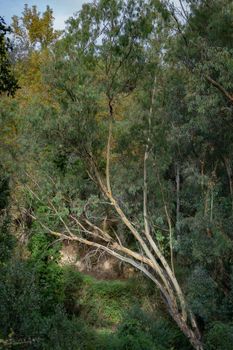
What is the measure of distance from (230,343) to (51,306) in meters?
6.95

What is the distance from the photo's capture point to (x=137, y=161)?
18.5 meters

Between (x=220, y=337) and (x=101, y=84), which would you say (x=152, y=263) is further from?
(x=101, y=84)

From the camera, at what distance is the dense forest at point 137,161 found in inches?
599

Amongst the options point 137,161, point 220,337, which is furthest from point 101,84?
point 220,337

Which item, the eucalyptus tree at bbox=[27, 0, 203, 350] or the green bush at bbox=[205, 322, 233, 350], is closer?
the green bush at bbox=[205, 322, 233, 350]

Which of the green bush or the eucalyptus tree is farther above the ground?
the eucalyptus tree

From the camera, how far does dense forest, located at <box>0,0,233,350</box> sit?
15.2 metres

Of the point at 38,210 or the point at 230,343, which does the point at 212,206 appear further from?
the point at 38,210

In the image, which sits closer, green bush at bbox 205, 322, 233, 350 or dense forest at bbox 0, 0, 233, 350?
green bush at bbox 205, 322, 233, 350

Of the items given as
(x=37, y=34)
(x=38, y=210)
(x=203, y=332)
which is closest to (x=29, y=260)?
(x=38, y=210)

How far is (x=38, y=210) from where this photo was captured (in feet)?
59.4

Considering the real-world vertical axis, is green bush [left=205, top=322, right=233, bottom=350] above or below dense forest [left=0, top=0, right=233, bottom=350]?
below

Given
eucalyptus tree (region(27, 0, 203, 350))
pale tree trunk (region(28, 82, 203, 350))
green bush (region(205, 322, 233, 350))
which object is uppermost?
eucalyptus tree (region(27, 0, 203, 350))

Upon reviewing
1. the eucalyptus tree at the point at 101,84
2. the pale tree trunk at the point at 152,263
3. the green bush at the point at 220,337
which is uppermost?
the eucalyptus tree at the point at 101,84
